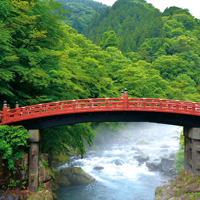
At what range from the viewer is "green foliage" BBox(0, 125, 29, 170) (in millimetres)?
21547

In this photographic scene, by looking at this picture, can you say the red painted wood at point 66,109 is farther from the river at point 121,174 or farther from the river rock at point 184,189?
the river at point 121,174

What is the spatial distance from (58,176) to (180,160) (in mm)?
16568

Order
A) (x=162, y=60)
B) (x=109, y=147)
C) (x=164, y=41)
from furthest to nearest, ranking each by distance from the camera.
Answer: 1. (x=164, y=41)
2. (x=162, y=60)
3. (x=109, y=147)

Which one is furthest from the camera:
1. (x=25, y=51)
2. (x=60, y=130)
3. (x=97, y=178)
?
(x=97, y=178)

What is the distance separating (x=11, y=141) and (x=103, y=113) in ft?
27.5

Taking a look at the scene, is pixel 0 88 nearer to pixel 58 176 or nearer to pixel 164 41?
pixel 58 176

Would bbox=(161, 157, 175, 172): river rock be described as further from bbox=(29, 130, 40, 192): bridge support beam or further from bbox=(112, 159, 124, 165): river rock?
bbox=(29, 130, 40, 192): bridge support beam

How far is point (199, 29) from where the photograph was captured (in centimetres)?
13300

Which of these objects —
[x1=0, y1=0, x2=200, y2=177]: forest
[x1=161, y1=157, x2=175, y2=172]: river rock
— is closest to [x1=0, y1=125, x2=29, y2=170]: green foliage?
[x1=0, y1=0, x2=200, y2=177]: forest

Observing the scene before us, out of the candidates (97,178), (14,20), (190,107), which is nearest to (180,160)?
(97,178)

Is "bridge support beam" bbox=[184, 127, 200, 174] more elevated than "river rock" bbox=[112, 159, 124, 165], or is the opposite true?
"bridge support beam" bbox=[184, 127, 200, 174]

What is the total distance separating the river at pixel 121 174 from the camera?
1188 inches

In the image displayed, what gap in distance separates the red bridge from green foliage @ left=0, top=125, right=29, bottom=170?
105 cm

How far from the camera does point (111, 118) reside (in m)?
25.0
